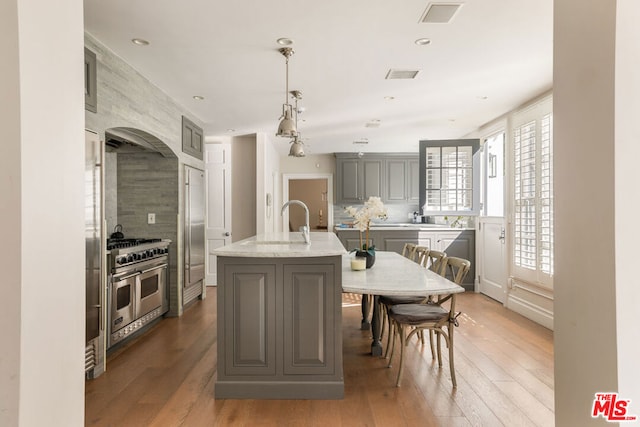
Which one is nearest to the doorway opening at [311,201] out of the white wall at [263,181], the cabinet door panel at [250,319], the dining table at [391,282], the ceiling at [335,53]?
the white wall at [263,181]

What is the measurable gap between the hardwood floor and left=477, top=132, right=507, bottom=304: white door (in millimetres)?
1477

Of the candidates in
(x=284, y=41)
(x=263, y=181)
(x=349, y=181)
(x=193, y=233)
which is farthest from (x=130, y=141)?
(x=349, y=181)

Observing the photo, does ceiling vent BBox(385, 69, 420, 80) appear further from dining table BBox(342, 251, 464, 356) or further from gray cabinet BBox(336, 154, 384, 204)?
gray cabinet BBox(336, 154, 384, 204)

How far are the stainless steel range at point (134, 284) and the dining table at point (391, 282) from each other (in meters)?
2.00

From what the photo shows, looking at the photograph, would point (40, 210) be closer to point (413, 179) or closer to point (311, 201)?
point (413, 179)

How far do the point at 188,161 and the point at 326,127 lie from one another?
6.83ft

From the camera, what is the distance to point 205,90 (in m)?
3.97

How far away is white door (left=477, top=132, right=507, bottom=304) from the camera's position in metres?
5.23

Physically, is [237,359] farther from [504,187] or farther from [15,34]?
[504,187]

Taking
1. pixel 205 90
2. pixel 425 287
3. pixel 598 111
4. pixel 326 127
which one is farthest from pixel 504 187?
pixel 598 111

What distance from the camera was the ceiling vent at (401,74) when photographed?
11.2 ft

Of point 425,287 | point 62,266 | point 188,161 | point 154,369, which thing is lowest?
point 154,369

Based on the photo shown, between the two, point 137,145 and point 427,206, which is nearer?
point 137,145

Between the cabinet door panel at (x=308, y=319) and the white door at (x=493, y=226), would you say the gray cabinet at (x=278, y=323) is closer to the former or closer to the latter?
the cabinet door panel at (x=308, y=319)
